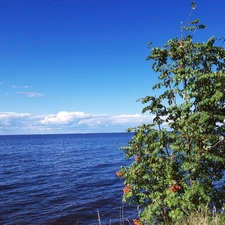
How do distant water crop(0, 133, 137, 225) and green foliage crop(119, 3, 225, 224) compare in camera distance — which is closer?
green foliage crop(119, 3, 225, 224)

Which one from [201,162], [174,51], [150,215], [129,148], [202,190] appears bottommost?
[150,215]

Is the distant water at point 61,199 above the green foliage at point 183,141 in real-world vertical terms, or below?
below

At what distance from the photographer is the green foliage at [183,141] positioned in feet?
23.4

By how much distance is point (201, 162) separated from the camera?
7.75m

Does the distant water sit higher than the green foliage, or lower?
lower

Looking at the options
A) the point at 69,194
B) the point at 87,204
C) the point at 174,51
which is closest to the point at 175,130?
the point at 174,51

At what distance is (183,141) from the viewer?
780 cm

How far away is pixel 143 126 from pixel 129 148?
2.97 ft

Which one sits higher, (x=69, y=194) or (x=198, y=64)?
(x=198, y=64)

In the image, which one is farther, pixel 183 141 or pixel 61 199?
pixel 61 199

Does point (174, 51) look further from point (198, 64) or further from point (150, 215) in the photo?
point (150, 215)

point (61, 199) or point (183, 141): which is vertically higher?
point (183, 141)

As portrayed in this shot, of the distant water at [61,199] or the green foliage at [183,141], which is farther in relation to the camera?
the distant water at [61,199]

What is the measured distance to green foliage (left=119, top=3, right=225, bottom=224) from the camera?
23.4 ft
